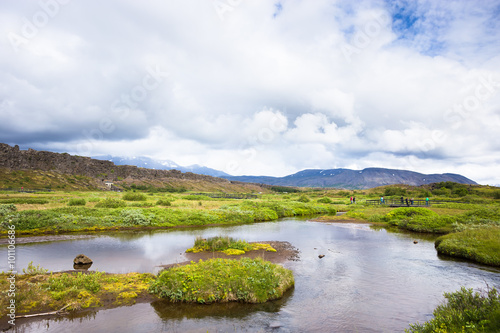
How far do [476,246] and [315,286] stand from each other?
15.6 metres

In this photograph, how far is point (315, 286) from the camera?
14.8 meters

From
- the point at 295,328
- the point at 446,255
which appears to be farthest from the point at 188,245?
the point at 446,255

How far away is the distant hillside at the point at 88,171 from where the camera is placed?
382ft

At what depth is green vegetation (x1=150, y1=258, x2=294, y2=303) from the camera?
1250 centimetres

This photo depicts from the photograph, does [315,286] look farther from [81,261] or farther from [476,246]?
[476,246]

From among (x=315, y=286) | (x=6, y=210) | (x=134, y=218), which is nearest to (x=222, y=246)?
(x=315, y=286)

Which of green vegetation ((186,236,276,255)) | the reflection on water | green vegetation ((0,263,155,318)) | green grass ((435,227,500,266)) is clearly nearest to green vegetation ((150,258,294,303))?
the reflection on water

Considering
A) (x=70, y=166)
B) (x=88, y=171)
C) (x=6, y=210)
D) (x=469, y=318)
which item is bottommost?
(x=469, y=318)

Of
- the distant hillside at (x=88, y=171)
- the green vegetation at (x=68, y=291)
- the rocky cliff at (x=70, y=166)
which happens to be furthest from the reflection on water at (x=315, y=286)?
the rocky cliff at (x=70, y=166)

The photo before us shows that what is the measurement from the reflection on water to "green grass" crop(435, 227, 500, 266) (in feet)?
4.25

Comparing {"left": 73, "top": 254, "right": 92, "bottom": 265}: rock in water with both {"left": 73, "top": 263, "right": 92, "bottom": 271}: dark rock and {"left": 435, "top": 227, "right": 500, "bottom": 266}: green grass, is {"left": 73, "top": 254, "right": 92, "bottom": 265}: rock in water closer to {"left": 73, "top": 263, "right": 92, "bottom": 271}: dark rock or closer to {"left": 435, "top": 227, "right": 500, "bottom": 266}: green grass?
{"left": 73, "top": 263, "right": 92, "bottom": 271}: dark rock

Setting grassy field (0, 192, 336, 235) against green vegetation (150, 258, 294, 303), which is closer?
green vegetation (150, 258, 294, 303)

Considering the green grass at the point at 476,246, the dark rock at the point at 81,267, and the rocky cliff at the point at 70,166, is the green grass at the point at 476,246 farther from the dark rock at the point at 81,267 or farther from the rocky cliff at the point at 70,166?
the rocky cliff at the point at 70,166

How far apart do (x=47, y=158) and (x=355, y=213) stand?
152455mm
